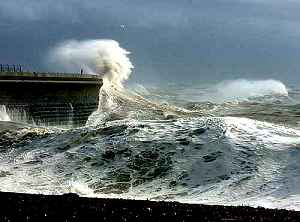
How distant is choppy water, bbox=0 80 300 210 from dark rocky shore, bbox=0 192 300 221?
14.6 feet

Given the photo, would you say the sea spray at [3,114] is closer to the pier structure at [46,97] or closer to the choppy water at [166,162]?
the pier structure at [46,97]

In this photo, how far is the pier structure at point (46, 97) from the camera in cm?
→ 3319

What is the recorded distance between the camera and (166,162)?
19844 mm

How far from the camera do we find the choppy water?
16797 millimetres

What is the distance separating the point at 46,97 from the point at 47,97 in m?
0.06

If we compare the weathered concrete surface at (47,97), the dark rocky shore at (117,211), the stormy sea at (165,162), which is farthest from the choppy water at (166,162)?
the weathered concrete surface at (47,97)

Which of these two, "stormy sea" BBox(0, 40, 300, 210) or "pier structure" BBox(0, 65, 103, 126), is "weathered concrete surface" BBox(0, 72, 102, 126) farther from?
"stormy sea" BBox(0, 40, 300, 210)

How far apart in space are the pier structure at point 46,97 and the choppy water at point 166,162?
7.18 metres

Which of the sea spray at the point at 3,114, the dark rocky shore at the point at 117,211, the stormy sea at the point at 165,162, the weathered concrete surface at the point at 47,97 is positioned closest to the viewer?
the dark rocky shore at the point at 117,211

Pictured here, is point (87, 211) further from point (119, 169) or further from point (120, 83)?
point (120, 83)

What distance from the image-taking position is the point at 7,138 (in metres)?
26.6

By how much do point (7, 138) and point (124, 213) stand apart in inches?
715

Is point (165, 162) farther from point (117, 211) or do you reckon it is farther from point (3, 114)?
point (3, 114)

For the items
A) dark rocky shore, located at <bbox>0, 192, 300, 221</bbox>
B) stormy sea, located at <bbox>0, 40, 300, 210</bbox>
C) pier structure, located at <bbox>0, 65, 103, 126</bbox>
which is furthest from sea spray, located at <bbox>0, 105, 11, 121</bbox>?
dark rocky shore, located at <bbox>0, 192, 300, 221</bbox>
